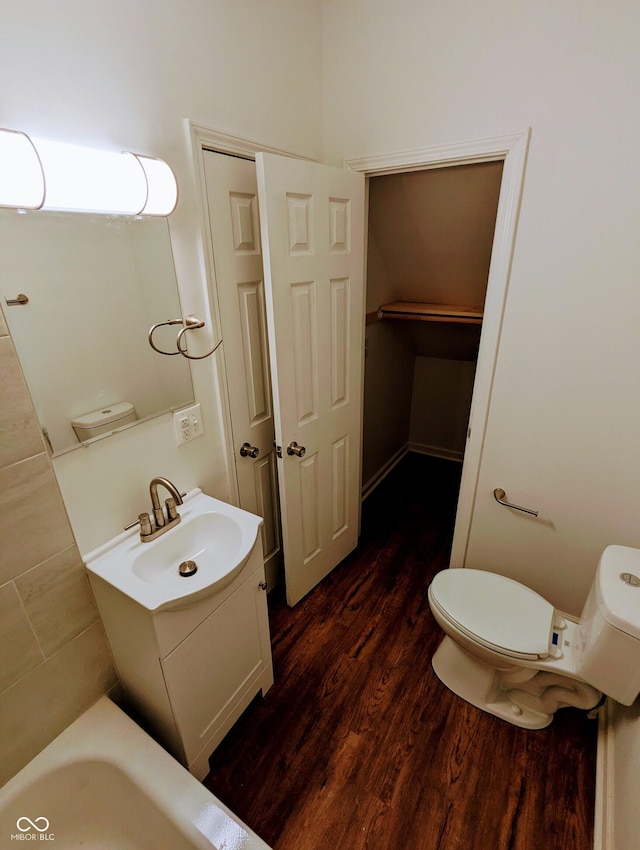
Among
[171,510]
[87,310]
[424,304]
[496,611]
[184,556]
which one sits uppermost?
[87,310]

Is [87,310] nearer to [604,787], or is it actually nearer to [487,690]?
[487,690]

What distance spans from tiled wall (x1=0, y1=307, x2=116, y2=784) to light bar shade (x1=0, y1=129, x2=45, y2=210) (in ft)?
0.85

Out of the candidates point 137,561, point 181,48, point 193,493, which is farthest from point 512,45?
point 137,561

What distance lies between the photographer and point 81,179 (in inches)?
36.5

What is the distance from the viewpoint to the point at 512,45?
4.18 ft

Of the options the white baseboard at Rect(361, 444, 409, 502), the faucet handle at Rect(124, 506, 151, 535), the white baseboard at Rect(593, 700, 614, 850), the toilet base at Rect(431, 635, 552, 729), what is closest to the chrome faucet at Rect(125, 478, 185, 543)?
the faucet handle at Rect(124, 506, 151, 535)

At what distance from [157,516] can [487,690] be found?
1.41 metres

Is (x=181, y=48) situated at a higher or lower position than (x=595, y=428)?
higher

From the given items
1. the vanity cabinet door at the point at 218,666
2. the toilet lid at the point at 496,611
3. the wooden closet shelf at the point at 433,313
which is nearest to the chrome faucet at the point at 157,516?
the vanity cabinet door at the point at 218,666

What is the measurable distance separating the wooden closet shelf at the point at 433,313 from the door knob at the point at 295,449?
1283 mm

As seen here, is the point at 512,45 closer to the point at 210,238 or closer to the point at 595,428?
the point at 210,238

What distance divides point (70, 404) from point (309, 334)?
0.92m

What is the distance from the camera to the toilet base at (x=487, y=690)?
4.91 ft

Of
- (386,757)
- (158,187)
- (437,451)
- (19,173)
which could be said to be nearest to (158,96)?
(158,187)
